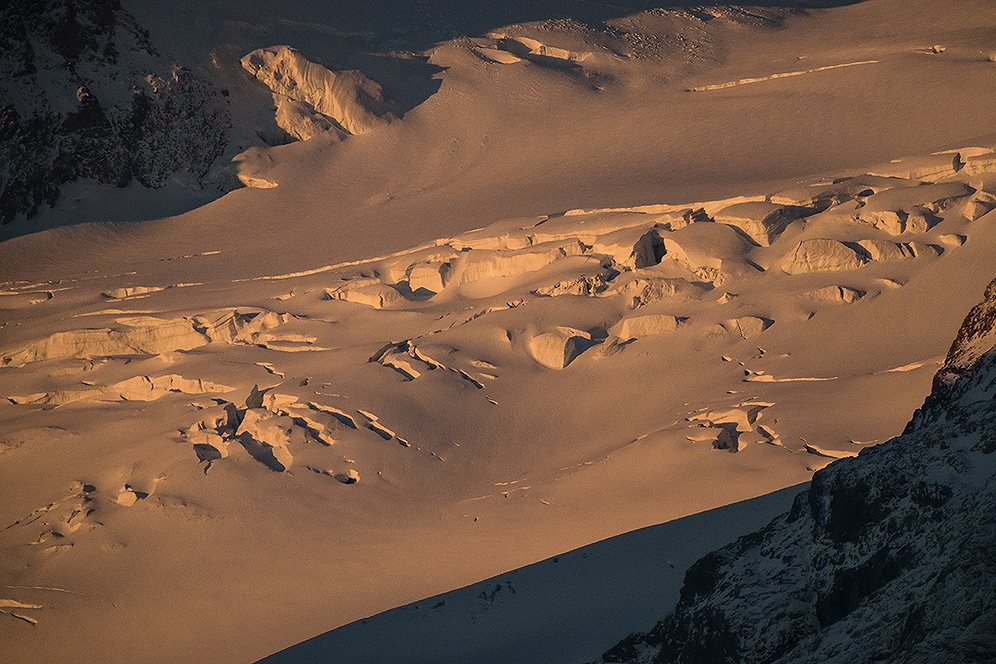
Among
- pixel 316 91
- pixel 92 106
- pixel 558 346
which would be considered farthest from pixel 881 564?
pixel 92 106

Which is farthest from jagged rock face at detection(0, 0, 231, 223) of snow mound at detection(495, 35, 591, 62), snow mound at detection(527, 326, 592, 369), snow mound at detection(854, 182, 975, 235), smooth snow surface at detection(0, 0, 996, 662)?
snow mound at detection(854, 182, 975, 235)

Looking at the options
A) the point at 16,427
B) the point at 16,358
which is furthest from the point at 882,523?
the point at 16,358

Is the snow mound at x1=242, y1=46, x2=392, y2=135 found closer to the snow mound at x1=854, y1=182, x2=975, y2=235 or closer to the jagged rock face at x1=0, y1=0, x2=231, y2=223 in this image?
the jagged rock face at x1=0, y1=0, x2=231, y2=223

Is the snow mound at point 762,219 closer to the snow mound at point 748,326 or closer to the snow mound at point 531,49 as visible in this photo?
the snow mound at point 748,326

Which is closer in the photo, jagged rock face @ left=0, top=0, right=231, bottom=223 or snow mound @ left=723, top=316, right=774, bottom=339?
snow mound @ left=723, top=316, right=774, bottom=339

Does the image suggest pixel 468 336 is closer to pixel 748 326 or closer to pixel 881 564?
pixel 748 326

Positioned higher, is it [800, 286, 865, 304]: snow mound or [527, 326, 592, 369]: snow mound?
[800, 286, 865, 304]: snow mound
